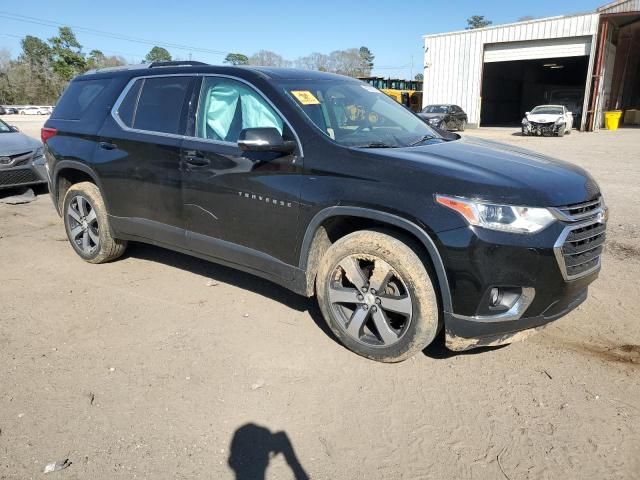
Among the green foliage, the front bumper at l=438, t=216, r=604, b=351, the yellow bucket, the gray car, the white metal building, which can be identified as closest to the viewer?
the front bumper at l=438, t=216, r=604, b=351

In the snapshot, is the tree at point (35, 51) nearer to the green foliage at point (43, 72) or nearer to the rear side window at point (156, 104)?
the green foliage at point (43, 72)

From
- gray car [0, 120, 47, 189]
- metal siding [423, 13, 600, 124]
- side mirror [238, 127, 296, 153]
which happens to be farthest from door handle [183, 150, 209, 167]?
metal siding [423, 13, 600, 124]

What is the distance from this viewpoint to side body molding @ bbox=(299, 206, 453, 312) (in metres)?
2.82

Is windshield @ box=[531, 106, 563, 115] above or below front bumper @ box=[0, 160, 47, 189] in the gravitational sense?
below

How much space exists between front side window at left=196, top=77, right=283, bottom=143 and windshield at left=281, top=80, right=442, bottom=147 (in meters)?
0.24

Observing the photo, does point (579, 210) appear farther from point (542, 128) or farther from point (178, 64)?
point (542, 128)

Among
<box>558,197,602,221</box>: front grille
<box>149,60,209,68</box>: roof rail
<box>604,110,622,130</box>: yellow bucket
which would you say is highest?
<box>149,60,209,68</box>: roof rail

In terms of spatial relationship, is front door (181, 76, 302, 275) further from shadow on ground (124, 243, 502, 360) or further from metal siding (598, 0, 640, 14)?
metal siding (598, 0, 640, 14)

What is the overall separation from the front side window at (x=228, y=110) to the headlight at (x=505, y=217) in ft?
5.12

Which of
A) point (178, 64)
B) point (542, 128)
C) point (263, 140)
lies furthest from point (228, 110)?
point (542, 128)

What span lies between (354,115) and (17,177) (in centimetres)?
697

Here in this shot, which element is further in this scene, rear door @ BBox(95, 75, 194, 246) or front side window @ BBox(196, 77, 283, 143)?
rear door @ BBox(95, 75, 194, 246)

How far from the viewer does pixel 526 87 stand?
4550 cm

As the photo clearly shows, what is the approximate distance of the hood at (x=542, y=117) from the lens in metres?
25.2
